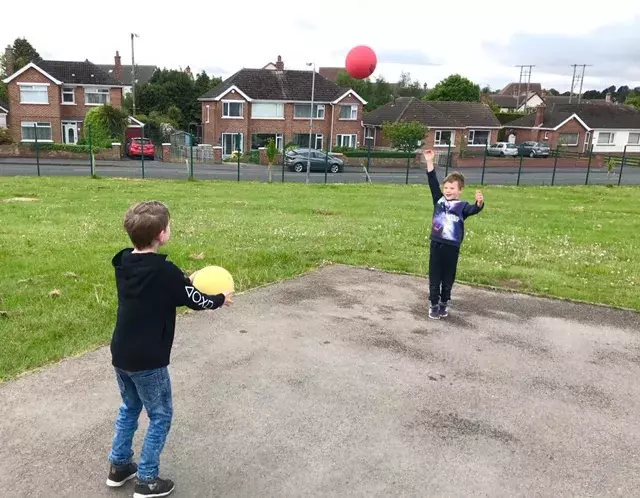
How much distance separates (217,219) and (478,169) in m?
33.9

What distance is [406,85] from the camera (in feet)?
326

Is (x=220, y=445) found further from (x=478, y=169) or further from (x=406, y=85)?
(x=406, y=85)

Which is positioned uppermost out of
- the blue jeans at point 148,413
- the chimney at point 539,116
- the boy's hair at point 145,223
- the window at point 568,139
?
the chimney at point 539,116

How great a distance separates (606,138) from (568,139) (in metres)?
5.47

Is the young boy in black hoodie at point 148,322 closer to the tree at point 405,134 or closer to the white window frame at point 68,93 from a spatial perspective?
the tree at point 405,134

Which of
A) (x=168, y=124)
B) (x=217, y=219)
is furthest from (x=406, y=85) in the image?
(x=217, y=219)

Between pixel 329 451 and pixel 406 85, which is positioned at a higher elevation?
pixel 406 85

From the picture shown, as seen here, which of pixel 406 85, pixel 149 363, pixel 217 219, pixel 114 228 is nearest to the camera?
pixel 149 363

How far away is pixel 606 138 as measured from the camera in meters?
63.3

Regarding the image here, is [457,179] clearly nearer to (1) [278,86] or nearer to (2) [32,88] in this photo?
(1) [278,86]

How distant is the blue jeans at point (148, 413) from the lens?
3.04 m

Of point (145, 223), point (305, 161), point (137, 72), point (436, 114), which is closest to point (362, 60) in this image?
point (145, 223)

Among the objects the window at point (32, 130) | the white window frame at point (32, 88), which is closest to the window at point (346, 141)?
the window at point (32, 130)

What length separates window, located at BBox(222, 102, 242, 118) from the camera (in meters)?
48.7
